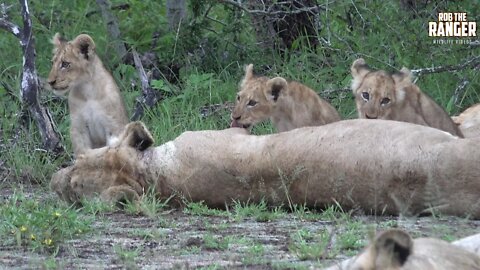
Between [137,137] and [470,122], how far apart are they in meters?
2.24

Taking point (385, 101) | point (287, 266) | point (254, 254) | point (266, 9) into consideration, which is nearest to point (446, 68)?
point (385, 101)

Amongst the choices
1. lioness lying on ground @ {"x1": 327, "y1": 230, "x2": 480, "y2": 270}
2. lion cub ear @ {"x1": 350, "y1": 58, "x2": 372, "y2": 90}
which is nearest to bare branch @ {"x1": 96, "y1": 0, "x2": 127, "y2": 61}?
lion cub ear @ {"x1": 350, "y1": 58, "x2": 372, "y2": 90}

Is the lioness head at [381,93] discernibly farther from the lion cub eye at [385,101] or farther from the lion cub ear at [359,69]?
the lion cub ear at [359,69]

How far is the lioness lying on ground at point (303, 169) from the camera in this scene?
5.94 metres

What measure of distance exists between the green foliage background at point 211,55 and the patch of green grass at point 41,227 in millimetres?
2119

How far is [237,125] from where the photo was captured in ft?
26.3

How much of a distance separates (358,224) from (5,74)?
478 centimetres

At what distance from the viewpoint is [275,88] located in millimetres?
8109

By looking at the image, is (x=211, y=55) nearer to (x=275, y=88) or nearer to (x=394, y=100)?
(x=275, y=88)

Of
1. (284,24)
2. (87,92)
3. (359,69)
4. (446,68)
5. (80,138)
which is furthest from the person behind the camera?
(284,24)

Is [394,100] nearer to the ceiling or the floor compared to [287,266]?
nearer to the ceiling

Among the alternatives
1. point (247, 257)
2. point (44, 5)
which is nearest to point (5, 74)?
point (44, 5)

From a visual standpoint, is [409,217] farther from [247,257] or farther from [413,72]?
[413,72]

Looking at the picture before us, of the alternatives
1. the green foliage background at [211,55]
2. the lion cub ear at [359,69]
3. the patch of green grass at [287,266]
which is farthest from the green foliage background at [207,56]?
the patch of green grass at [287,266]
